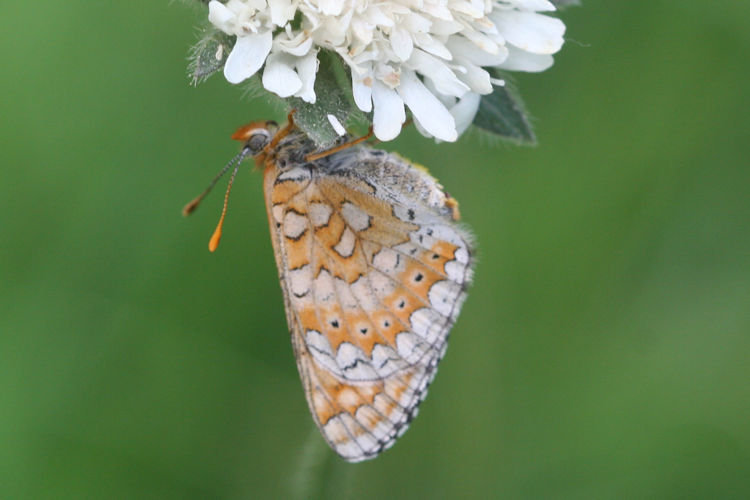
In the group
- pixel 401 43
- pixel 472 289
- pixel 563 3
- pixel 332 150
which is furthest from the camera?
pixel 472 289

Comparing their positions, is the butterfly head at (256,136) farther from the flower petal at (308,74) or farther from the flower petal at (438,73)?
the flower petal at (438,73)

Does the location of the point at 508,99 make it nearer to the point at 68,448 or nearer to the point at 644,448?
the point at 644,448

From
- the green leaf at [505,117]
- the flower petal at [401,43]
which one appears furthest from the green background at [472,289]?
the flower petal at [401,43]

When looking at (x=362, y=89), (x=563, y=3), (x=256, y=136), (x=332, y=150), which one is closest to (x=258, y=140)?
(x=256, y=136)

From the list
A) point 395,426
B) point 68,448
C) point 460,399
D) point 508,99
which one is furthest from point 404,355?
point 68,448

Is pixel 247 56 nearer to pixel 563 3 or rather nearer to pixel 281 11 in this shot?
pixel 281 11

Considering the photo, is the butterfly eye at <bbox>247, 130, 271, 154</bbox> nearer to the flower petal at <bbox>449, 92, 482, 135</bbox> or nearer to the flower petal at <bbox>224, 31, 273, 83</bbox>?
the flower petal at <bbox>224, 31, 273, 83</bbox>

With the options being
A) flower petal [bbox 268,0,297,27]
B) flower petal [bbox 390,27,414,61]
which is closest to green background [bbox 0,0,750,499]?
flower petal [bbox 390,27,414,61]
